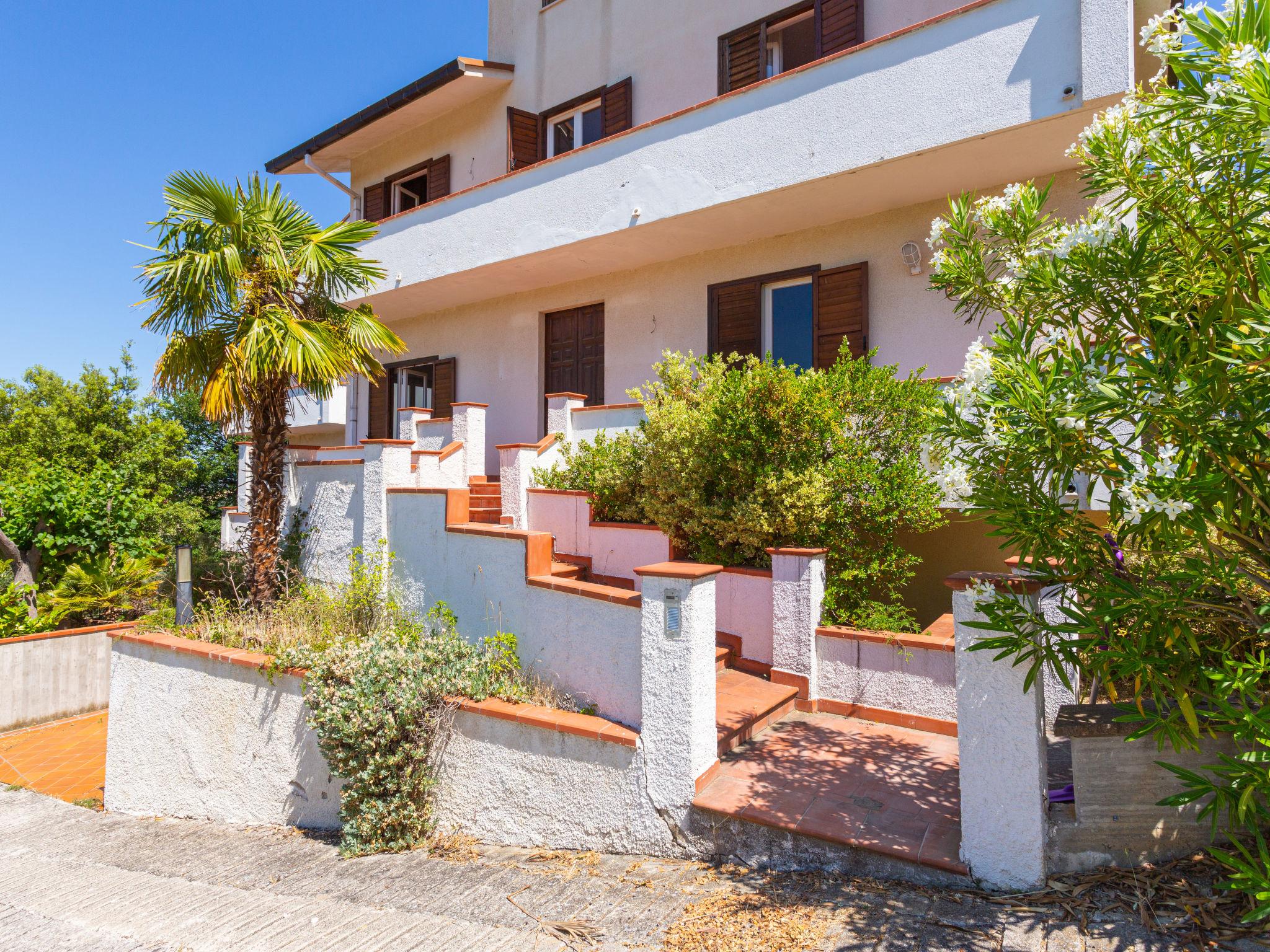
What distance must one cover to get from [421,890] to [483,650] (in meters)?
2.14

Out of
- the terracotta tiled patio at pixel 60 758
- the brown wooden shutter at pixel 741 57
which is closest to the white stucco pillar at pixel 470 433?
the brown wooden shutter at pixel 741 57

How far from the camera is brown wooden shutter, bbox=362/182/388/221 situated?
49.5ft

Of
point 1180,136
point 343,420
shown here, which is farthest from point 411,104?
point 1180,136

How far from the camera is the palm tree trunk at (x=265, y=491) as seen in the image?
Result: 8.71 metres

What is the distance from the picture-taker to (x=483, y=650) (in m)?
6.40

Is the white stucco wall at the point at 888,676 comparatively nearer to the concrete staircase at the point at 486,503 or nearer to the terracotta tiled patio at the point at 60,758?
the concrete staircase at the point at 486,503

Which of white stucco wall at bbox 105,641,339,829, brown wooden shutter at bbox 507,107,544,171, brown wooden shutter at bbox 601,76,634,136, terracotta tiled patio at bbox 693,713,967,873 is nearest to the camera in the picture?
terracotta tiled patio at bbox 693,713,967,873

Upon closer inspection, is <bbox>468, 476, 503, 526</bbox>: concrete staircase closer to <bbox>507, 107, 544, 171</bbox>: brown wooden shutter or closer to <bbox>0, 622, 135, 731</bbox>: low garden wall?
<bbox>0, 622, 135, 731</bbox>: low garden wall

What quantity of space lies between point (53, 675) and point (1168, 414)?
14.3 meters

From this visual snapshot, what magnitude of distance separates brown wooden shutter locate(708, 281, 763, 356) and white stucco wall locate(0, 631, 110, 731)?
10087 millimetres

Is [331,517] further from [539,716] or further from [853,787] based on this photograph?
[853,787]

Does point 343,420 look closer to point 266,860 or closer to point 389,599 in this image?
point 389,599

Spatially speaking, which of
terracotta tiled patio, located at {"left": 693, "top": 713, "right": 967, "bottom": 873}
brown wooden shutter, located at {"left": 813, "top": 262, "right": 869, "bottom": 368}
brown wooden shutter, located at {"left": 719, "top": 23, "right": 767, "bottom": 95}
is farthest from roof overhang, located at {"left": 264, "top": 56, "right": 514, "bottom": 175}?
terracotta tiled patio, located at {"left": 693, "top": 713, "right": 967, "bottom": 873}

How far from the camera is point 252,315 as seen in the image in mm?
8688
